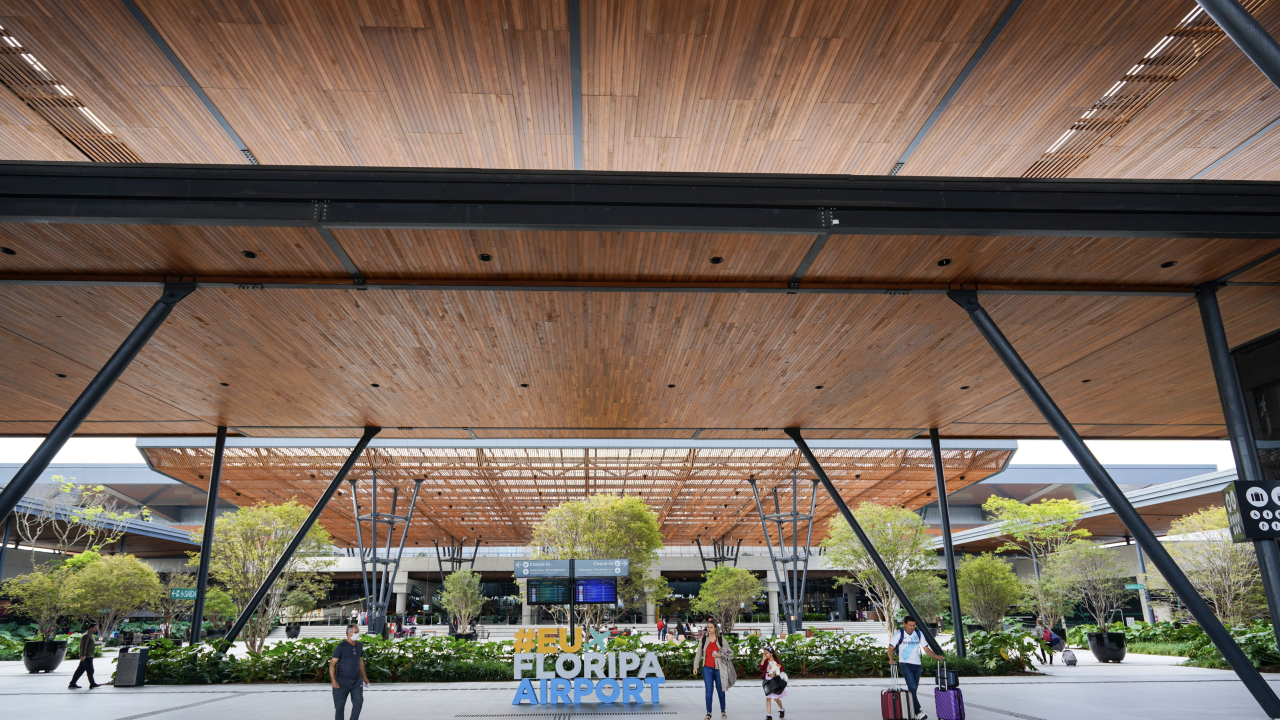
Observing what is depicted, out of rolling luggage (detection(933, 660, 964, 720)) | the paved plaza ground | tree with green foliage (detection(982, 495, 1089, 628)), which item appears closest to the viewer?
rolling luggage (detection(933, 660, 964, 720))

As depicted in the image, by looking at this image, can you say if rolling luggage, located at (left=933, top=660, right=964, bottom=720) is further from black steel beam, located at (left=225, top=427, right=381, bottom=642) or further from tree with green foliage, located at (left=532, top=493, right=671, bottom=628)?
tree with green foliage, located at (left=532, top=493, right=671, bottom=628)

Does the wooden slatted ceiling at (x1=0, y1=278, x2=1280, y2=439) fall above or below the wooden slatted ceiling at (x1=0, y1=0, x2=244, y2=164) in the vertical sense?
below

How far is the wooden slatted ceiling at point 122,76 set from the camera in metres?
6.56

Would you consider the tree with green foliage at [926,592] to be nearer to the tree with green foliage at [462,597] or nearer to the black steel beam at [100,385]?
the tree with green foliage at [462,597]

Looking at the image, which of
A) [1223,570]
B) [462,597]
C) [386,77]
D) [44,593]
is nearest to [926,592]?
[1223,570]

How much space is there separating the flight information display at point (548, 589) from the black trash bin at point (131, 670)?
926cm

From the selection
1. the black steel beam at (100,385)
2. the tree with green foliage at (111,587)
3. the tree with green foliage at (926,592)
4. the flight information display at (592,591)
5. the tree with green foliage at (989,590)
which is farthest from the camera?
the tree with green foliage at (926,592)

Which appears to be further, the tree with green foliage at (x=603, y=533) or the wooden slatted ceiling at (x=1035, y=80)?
the tree with green foliage at (x=603, y=533)

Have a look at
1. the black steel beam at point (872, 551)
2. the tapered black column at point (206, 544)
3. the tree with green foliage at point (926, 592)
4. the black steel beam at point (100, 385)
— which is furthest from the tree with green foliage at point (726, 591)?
the black steel beam at point (100, 385)

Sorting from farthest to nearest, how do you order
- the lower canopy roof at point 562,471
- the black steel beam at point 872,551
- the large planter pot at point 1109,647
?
the lower canopy roof at point 562,471, the large planter pot at point 1109,647, the black steel beam at point 872,551

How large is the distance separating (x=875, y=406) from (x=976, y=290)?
6.71 meters

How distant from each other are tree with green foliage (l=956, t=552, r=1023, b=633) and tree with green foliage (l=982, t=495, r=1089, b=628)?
5255 mm

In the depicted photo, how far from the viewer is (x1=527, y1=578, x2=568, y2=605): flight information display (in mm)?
17078

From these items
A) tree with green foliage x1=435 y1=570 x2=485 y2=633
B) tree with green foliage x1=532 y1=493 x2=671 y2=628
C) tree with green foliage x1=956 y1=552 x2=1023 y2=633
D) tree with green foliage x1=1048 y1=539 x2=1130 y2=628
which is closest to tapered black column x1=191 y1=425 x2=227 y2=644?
tree with green foliage x1=532 y1=493 x2=671 y2=628
